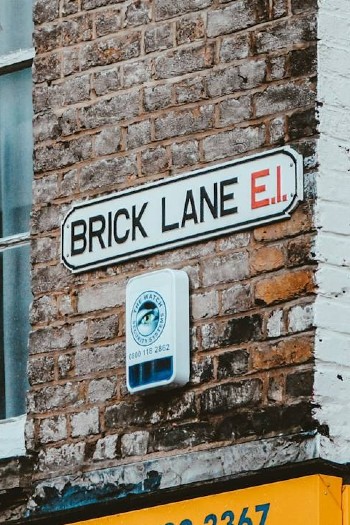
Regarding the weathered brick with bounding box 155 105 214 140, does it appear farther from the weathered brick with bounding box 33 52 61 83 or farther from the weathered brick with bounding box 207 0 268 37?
Answer: the weathered brick with bounding box 33 52 61 83

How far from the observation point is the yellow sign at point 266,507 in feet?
19.3

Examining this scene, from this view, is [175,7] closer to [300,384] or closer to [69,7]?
[69,7]

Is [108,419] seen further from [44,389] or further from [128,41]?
[128,41]

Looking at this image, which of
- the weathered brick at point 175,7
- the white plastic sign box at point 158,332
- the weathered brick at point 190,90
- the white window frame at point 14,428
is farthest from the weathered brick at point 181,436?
the weathered brick at point 175,7

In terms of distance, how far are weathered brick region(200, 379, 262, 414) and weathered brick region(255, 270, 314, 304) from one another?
1.01ft

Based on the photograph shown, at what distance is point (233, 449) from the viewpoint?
245 inches

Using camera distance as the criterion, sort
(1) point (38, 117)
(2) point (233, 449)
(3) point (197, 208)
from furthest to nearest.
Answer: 1. (1) point (38, 117)
2. (3) point (197, 208)
3. (2) point (233, 449)

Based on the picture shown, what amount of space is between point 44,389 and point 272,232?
113 cm

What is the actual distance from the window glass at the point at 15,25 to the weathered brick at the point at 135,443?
1.86 metres

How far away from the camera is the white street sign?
21.1ft

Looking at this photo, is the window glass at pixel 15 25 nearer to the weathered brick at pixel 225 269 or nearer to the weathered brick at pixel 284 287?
the weathered brick at pixel 225 269

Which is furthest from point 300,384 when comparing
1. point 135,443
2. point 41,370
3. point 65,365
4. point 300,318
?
point 41,370

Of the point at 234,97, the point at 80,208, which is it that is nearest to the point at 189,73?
the point at 234,97

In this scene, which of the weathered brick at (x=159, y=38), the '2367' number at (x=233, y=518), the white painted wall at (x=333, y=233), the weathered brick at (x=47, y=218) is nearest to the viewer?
the '2367' number at (x=233, y=518)
